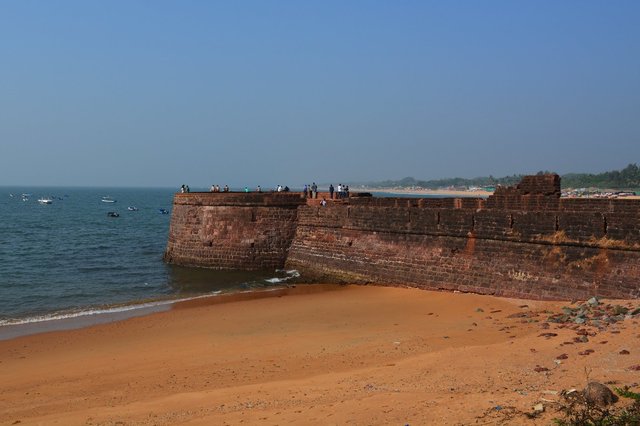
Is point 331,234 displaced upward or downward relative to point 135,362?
upward

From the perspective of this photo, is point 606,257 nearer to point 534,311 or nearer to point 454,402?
point 534,311

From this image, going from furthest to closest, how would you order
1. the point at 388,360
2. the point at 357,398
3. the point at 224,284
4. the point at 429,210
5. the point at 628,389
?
the point at 224,284, the point at 429,210, the point at 388,360, the point at 357,398, the point at 628,389

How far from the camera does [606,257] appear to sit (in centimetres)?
1299

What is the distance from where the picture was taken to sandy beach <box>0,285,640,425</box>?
Result: 698 cm

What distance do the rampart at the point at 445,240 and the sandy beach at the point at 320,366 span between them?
1132 millimetres

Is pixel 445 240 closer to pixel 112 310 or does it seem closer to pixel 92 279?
pixel 112 310

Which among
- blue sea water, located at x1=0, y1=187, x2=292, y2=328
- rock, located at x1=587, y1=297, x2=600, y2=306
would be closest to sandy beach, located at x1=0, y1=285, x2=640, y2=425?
rock, located at x1=587, y1=297, x2=600, y2=306

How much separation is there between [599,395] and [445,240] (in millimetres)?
10500

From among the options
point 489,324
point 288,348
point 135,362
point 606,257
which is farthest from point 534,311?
point 135,362

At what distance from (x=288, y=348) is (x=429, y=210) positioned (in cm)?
786

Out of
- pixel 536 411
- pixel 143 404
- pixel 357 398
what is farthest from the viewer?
pixel 143 404

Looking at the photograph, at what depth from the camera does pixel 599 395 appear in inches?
243

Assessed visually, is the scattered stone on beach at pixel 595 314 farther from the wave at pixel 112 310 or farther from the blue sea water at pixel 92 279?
the blue sea water at pixel 92 279

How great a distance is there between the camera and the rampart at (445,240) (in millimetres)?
13156
